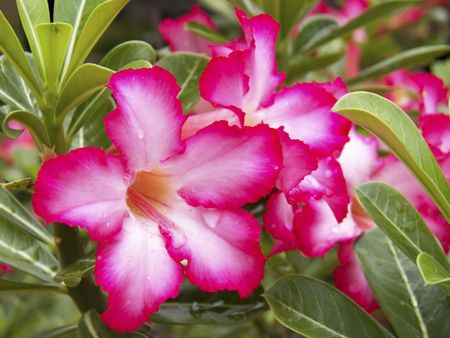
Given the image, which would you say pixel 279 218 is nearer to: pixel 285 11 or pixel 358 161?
pixel 358 161

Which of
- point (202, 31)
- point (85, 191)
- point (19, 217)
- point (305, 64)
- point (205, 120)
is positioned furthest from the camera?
point (305, 64)

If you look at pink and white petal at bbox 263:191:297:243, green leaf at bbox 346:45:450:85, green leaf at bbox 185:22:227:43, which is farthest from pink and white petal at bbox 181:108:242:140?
green leaf at bbox 346:45:450:85

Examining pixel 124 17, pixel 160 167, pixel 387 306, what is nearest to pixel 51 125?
pixel 160 167

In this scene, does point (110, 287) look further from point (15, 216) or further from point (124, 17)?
point (124, 17)

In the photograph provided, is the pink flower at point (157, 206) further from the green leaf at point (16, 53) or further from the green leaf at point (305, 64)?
the green leaf at point (305, 64)

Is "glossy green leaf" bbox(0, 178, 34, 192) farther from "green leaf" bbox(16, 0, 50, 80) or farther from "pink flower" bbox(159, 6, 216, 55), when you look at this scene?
"pink flower" bbox(159, 6, 216, 55)

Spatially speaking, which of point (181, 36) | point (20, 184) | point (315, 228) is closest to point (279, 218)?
point (315, 228)
